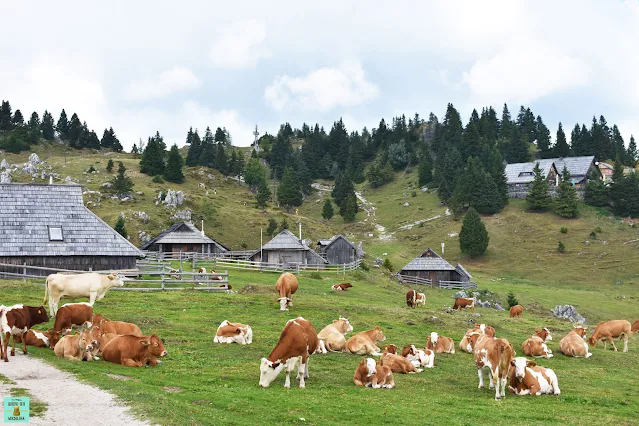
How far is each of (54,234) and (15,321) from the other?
20533 millimetres

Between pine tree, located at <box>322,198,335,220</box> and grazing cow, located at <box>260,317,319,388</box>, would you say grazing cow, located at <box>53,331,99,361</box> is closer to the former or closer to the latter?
grazing cow, located at <box>260,317,319,388</box>

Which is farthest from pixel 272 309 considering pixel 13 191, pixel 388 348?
pixel 13 191

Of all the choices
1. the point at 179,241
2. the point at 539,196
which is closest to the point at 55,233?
the point at 179,241

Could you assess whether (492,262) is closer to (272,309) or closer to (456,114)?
(272,309)

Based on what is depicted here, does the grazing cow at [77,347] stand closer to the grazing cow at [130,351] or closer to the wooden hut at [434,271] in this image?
the grazing cow at [130,351]

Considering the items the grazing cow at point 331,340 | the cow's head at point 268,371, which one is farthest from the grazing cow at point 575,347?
the cow's head at point 268,371

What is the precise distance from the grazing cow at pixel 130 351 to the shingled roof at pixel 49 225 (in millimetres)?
19966

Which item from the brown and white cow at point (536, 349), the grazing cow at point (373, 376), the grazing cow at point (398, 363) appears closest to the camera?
the grazing cow at point (373, 376)

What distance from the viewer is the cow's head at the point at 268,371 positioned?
13.1m

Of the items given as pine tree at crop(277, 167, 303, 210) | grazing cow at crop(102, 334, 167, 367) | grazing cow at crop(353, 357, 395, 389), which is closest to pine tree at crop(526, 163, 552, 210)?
pine tree at crop(277, 167, 303, 210)

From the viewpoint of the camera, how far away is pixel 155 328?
1955cm

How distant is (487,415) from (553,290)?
5575 cm

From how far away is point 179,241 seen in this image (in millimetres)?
64625

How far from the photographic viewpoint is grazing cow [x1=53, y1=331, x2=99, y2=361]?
14711mm
